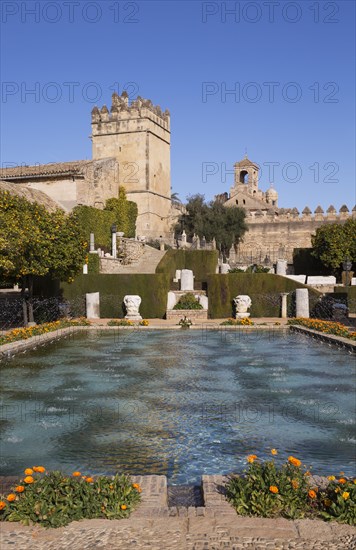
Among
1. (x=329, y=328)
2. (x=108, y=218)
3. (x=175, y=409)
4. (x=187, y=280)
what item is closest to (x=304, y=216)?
(x=108, y=218)

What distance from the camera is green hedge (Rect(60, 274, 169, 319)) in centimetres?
2505

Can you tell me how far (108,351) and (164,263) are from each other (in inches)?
622

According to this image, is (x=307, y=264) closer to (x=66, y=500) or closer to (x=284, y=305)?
(x=284, y=305)

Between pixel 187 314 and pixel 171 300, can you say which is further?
pixel 171 300

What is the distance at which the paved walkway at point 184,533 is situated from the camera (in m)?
3.79

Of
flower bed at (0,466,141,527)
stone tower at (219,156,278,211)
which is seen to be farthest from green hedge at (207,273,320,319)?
stone tower at (219,156,278,211)

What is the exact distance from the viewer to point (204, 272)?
109ft

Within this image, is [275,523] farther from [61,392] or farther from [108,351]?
[108,351]

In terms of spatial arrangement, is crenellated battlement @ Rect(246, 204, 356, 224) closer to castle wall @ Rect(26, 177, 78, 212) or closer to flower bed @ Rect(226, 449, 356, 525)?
castle wall @ Rect(26, 177, 78, 212)

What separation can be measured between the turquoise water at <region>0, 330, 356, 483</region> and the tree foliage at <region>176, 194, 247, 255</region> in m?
42.6

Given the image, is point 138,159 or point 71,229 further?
point 138,159

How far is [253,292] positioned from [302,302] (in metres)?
2.32

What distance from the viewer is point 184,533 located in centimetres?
396

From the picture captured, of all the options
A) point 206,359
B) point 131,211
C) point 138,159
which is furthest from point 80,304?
point 138,159
